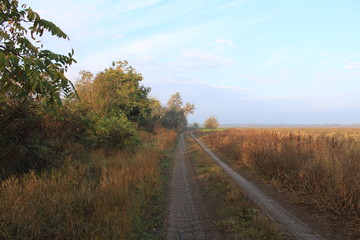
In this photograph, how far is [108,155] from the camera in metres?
10.6

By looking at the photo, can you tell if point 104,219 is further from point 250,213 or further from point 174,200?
point 250,213

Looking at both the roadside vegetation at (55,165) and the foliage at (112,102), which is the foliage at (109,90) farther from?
the roadside vegetation at (55,165)

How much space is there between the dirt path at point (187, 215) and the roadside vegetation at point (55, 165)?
33 centimetres

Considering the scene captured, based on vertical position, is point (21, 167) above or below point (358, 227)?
above

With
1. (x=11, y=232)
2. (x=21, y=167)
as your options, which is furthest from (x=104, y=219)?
(x=21, y=167)

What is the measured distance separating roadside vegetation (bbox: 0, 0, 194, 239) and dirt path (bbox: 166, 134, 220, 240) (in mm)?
330

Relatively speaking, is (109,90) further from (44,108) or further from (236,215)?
(236,215)

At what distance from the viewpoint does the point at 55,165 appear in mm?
6668

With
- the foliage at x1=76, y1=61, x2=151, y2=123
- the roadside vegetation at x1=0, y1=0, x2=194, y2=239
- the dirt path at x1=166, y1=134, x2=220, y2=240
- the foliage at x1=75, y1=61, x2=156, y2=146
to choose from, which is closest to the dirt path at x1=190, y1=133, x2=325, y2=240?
the dirt path at x1=166, y1=134, x2=220, y2=240

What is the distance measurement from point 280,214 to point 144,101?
63.6 ft

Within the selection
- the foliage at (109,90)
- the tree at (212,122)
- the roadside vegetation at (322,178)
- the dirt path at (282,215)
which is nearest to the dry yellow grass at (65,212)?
the dirt path at (282,215)

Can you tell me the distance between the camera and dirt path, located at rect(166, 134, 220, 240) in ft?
13.8

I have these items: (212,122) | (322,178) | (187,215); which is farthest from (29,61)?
(212,122)

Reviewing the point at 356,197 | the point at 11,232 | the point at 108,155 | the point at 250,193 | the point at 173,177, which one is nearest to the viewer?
the point at 11,232
